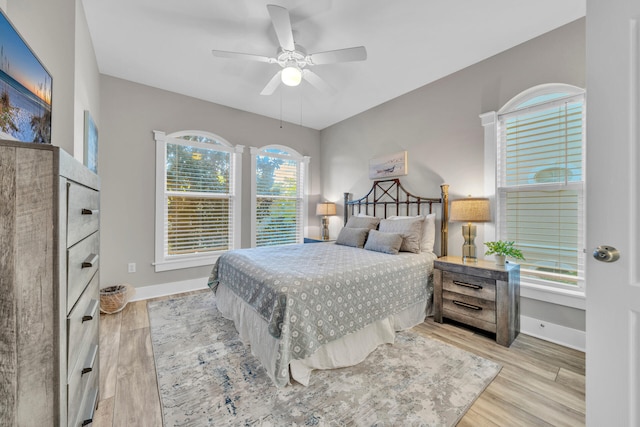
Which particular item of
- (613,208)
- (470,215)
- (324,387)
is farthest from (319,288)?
(470,215)

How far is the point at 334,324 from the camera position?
76.1 inches

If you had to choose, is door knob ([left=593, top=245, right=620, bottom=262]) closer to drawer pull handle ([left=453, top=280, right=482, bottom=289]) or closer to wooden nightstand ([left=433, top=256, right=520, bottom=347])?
wooden nightstand ([left=433, top=256, right=520, bottom=347])

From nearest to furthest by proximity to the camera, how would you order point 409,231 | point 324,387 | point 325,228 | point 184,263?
point 324,387
point 409,231
point 184,263
point 325,228

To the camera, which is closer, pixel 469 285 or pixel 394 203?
pixel 469 285

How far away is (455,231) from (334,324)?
196cm

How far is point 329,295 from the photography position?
1934 millimetres

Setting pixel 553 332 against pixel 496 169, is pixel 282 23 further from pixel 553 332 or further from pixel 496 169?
pixel 553 332

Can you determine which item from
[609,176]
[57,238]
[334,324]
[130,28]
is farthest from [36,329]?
[130,28]

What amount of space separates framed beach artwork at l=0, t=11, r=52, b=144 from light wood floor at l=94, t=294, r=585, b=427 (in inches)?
61.6

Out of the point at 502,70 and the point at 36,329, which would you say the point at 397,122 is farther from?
the point at 36,329

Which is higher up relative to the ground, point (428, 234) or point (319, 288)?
point (428, 234)

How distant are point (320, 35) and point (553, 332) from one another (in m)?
3.39

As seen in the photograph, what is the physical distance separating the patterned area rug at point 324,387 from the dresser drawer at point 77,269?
1028 millimetres

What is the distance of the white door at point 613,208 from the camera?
979mm
